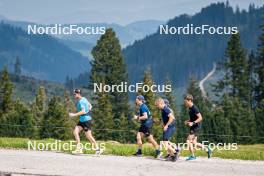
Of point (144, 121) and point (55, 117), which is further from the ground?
point (55, 117)

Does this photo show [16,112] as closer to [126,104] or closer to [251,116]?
[126,104]

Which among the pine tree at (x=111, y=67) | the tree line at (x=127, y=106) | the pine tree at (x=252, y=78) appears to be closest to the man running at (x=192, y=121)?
the tree line at (x=127, y=106)

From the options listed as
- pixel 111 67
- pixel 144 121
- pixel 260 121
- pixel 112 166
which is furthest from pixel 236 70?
pixel 112 166

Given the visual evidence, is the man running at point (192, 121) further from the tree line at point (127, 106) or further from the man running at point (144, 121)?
the tree line at point (127, 106)

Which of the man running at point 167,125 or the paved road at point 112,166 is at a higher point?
the man running at point 167,125

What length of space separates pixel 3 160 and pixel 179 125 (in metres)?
78.0

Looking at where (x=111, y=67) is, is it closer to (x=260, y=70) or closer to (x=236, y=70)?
(x=236, y=70)

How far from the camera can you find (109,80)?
87188mm

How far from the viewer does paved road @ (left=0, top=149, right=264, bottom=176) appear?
43.7 ft

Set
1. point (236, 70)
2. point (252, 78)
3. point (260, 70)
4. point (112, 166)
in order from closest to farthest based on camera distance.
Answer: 1. point (112, 166)
2. point (260, 70)
3. point (236, 70)
4. point (252, 78)

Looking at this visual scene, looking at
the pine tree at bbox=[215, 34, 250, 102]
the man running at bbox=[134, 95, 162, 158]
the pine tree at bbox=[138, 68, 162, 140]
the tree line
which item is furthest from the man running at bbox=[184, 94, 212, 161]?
the pine tree at bbox=[215, 34, 250, 102]

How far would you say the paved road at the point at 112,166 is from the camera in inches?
524

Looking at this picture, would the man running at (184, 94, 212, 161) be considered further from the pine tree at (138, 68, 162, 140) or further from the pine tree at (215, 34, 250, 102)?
the pine tree at (215, 34, 250, 102)

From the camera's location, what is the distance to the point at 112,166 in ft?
47.6
